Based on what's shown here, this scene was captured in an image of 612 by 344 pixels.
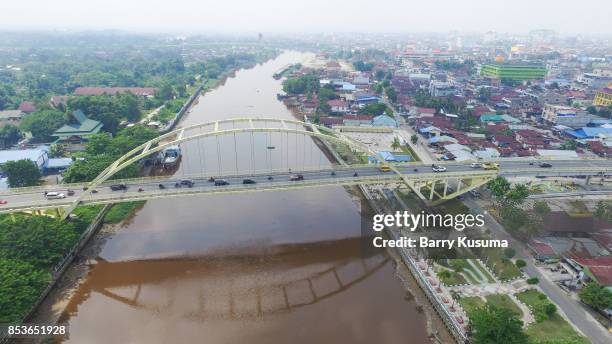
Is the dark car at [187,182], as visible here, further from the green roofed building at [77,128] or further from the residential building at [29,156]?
the green roofed building at [77,128]

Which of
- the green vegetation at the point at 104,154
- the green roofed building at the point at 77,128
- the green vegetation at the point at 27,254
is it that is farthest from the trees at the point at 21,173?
the green roofed building at the point at 77,128

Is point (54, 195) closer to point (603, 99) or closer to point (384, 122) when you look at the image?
point (384, 122)

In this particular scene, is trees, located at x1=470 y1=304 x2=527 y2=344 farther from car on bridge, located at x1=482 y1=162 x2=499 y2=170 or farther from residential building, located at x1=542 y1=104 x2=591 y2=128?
residential building, located at x1=542 y1=104 x2=591 y2=128

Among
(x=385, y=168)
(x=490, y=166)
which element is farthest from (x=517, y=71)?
(x=385, y=168)

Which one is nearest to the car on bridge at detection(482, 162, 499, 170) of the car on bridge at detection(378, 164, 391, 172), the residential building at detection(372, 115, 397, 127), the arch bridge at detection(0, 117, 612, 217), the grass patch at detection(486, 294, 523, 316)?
the arch bridge at detection(0, 117, 612, 217)

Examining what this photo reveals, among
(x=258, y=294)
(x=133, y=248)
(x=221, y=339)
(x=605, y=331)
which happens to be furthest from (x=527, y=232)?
(x=133, y=248)
